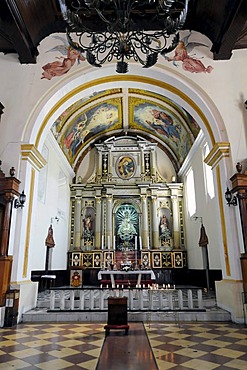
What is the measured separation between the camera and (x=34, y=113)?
22.6 ft

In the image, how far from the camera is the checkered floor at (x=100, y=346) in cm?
318

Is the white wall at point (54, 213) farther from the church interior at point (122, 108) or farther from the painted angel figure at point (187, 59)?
the painted angel figure at point (187, 59)

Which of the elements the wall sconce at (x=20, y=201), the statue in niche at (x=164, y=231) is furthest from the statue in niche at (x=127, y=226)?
the wall sconce at (x=20, y=201)

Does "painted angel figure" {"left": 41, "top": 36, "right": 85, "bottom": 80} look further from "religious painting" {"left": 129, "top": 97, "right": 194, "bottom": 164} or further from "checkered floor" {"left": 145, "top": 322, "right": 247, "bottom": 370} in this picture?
"checkered floor" {"left": 145, "top": 322, "right": 247, "bottom": 370}

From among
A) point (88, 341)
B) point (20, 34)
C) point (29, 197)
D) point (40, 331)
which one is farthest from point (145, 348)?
point (20, 34)

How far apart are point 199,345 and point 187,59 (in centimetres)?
627

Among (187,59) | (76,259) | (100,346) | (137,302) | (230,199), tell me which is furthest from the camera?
(76,259)

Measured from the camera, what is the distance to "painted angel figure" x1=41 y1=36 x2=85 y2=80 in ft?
23.7

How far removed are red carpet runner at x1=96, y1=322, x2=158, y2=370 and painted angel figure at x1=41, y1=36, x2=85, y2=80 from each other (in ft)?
19.4

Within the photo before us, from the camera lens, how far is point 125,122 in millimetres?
13875

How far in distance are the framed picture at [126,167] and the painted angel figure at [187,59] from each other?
7447 mm

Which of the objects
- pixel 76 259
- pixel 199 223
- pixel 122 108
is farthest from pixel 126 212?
pixel 122 108

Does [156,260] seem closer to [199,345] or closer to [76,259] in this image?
[76,259]

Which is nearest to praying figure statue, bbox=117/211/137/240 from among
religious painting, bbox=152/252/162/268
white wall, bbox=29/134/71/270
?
religious painting, bbox=152/252/162/268
